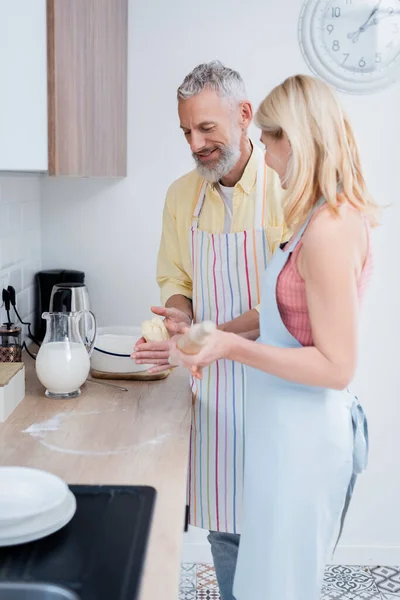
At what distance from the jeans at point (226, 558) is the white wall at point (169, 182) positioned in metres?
0.69

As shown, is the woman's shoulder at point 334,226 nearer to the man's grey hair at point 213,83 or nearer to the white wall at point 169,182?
the man's grey hair at point 213,83

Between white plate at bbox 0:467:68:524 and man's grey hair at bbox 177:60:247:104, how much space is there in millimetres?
1117

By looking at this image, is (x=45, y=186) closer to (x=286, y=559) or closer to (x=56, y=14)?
(x=56, y=14)

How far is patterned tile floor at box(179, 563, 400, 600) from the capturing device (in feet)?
8.53

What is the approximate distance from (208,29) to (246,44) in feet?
0.45

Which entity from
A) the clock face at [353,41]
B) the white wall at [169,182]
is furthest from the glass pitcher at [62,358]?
the clock face at [353,41]

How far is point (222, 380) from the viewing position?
1.99 metres

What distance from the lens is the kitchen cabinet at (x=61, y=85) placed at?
1454 mm

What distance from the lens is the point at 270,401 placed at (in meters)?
1.58

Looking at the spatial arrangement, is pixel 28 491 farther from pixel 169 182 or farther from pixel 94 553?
pixel 169 182

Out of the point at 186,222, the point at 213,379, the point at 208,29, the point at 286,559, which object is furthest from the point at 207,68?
the point at 286,559

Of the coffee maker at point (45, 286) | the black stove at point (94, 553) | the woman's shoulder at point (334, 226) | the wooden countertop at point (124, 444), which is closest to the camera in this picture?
the black stove at point (94, 553)

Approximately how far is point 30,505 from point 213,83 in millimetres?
1215

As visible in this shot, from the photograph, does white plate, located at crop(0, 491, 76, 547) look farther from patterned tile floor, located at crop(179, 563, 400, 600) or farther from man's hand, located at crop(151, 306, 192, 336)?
patterned tile floor, located at crop(179, 563, 400, 600)
